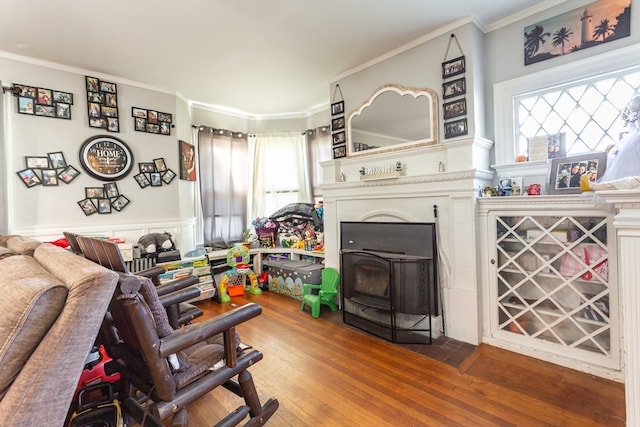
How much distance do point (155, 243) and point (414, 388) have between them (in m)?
2.93

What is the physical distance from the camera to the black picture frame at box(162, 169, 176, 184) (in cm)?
361

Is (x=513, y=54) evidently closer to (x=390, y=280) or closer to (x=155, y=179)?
(x=390, y=280)

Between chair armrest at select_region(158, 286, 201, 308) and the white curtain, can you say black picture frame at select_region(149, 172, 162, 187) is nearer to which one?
the white curtain

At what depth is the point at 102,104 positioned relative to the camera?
3.17 m

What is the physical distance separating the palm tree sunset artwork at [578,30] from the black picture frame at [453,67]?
485 mm

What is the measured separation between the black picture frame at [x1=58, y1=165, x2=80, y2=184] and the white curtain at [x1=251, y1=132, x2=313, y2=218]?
2.20m

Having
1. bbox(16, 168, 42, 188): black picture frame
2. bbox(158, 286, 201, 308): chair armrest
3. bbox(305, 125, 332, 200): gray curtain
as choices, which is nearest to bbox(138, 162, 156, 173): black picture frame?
bbox(16, 168, 42, 188): black picture frame

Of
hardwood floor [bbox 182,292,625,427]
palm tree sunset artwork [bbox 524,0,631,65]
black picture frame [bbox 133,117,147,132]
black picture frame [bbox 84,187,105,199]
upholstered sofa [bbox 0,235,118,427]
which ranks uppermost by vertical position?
palm tree sunset artwork [bbox 524,0,631,65]

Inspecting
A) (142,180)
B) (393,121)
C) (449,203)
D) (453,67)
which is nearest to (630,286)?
(449,203)

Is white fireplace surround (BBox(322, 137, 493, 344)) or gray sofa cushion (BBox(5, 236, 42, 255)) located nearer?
gray sofa cushion (BBox(5, 236, 42, 255))

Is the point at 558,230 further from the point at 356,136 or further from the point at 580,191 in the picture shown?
the point at 356,136

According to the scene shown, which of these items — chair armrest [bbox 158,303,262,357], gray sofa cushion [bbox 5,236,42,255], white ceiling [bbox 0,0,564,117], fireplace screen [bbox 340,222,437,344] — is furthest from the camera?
fireplace screen [bbox 340,222,437,344]

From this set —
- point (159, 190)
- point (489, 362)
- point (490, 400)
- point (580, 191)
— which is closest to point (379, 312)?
point (489, 362)

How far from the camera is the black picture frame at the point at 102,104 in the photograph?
3097 mm
